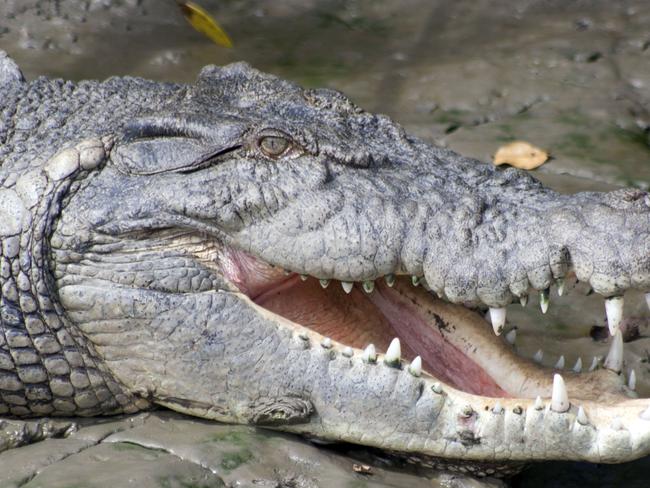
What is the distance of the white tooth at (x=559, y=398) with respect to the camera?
122 inches

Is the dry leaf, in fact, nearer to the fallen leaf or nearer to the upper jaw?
the upper jaw

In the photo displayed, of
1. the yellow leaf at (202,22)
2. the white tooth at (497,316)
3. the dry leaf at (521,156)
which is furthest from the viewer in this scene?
the yellow leaf at (202,22)

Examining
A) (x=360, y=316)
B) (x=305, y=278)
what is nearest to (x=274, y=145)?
(x=305, y=278)

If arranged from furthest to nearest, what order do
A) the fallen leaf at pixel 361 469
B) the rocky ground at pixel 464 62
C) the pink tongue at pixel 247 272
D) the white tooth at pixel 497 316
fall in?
the rocky ground at pixel 464 62, the pink tongue at pixel 247 272, the fallen leaf at pixel 361 469, the white tooth at pixel 497 316

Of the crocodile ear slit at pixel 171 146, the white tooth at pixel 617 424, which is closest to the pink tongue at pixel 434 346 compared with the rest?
the white tooth at pixel 617 424

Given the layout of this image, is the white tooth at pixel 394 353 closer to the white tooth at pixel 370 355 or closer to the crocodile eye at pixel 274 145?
the white tooth at pixel 370 355

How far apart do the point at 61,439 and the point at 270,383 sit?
0.71 m

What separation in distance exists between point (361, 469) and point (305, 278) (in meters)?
0.62

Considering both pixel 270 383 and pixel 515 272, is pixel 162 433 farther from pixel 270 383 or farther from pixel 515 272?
pixel 515 272

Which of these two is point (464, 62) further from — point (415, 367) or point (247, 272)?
point (415, 367)

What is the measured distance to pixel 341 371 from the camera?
3.29 m

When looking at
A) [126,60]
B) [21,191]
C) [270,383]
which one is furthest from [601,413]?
[126,60]

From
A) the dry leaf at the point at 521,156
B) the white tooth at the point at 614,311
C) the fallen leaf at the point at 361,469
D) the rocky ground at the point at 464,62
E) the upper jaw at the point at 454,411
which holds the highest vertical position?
the rocky ground at the point at 464,62

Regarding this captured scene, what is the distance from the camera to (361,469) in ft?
11.0
